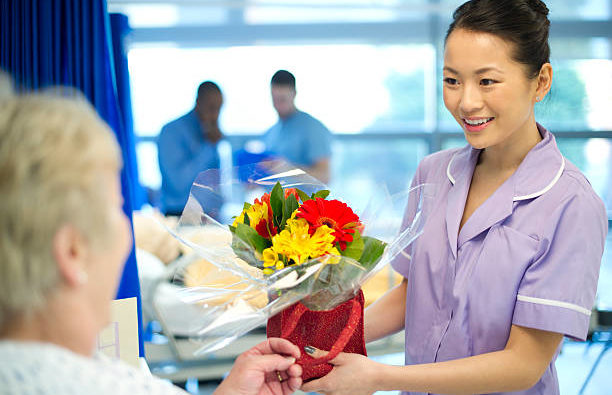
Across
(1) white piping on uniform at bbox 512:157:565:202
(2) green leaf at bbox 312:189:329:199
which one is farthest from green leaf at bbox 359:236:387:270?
(1) white piping on uniform at bbox 512:157:565:202

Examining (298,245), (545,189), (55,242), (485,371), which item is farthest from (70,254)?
(545,189)

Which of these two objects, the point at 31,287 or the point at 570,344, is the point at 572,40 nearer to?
the point at 570,344

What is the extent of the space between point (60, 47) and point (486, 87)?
3.56 feet

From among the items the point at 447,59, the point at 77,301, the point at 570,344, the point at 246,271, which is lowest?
the point at 570,344

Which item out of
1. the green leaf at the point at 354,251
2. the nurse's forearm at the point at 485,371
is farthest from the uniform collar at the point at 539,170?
the green leaf at the point at 354,251

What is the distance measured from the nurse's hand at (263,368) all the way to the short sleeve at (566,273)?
1.51ft

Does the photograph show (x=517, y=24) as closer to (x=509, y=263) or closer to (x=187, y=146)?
(x=509, y=263)

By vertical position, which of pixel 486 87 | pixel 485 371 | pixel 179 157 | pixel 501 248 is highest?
pixel 486 87

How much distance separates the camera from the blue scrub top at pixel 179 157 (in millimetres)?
4812

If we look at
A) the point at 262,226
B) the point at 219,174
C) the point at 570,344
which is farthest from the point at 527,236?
the point at 570,344

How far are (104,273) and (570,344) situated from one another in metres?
4.40

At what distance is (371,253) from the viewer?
45.7 inches

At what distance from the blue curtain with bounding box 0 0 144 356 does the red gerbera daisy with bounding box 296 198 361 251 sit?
75cm

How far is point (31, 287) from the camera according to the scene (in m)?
0.70
